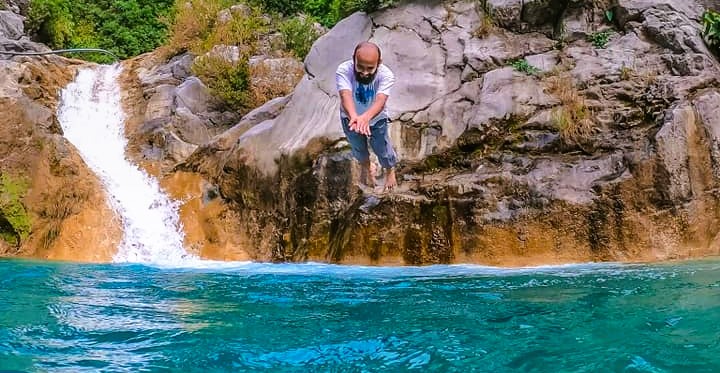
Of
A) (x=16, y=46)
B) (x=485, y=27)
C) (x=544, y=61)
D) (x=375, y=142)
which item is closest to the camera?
(x=375, y=142)

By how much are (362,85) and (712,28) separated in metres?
5.71

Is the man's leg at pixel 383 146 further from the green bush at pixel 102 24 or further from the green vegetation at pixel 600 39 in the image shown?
the green bush at pixel 102 24

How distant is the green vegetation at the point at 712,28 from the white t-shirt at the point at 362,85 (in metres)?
5.46

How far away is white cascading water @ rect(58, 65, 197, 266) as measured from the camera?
10.2 m

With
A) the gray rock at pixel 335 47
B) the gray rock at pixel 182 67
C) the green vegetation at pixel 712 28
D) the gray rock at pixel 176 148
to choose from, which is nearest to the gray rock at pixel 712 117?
the green vegetation at pixel 712 28

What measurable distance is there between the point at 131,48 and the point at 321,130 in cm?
1448

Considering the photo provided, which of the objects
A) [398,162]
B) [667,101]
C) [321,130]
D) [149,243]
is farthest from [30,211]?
[667,101]

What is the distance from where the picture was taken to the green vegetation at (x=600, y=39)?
9305 millimetres

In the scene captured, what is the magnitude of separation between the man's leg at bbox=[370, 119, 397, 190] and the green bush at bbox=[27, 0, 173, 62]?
15866 mm

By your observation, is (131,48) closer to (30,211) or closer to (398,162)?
(30,211)

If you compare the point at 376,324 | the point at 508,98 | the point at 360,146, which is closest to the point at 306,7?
the point at 508,98

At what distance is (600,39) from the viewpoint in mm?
9375

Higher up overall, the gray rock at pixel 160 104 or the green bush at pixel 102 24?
the green bush at pixel 102 24

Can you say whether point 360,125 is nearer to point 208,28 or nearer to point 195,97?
point 195,97
